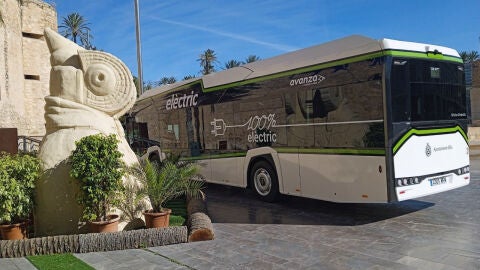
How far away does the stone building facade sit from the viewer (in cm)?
2766

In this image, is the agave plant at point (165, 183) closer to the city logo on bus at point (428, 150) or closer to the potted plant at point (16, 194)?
the potted plant at point (16, 194)

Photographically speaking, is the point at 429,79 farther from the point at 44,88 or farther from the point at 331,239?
the point at 44,88

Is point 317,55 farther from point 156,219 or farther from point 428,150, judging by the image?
point 156,219

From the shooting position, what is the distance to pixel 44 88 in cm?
3447

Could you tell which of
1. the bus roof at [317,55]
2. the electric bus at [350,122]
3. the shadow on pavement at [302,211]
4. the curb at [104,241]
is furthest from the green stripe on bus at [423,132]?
the curb at [104,241]

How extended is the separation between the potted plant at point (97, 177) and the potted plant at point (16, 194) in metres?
0.72

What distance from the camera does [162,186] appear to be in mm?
6891

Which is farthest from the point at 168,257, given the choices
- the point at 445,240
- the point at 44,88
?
the point at 44,88

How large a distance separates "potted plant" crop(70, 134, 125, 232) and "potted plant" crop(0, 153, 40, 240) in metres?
0.72

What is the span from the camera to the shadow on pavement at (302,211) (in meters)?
7.60

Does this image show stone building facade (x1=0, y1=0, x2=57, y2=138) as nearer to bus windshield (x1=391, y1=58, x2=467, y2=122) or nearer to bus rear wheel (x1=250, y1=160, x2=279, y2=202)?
bus rear wheel (x1=250, y1=160, x2=279, y2=202)

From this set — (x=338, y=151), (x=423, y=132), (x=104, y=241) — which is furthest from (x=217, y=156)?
(x=423, y=132)

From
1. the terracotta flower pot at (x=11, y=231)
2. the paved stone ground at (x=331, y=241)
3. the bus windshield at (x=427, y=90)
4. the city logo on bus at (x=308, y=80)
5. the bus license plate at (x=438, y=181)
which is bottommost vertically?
the paved stone ground at (x=331, y=241)

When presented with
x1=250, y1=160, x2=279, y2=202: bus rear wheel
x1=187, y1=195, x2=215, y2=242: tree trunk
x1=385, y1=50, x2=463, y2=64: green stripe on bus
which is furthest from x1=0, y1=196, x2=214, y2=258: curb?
x1=385, y1=50, x2=463, y2=64: green stripe on bus
